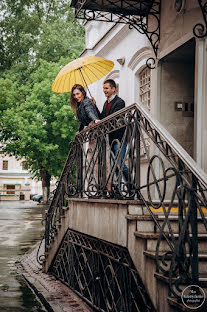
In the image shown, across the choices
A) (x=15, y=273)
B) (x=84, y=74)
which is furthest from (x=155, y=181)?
(x=15, y=273)

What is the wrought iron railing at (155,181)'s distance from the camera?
13.3ft

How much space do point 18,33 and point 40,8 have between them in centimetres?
335

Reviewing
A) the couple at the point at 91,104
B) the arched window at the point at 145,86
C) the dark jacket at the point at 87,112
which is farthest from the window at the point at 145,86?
the dark jacket at the point at 87,112

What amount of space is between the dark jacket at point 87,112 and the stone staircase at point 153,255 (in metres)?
2.66

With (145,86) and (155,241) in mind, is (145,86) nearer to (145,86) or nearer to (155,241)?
(145,86)

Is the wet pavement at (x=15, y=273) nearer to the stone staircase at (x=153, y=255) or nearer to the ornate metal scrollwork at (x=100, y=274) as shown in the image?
the ornate metal scrollwork at (x=100, y=274)

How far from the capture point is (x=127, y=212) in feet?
17.9

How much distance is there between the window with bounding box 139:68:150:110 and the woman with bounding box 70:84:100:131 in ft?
10.2

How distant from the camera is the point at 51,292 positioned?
8086 millimetres

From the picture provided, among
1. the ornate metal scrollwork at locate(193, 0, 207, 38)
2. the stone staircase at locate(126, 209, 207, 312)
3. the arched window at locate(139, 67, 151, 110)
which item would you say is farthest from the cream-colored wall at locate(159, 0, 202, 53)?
the stone staircase at locate(126, 209, 207, 312)

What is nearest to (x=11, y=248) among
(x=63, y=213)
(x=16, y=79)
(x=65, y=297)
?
(x=63, y=213)

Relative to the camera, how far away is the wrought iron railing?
13.3 feet

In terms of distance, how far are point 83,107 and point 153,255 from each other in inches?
155

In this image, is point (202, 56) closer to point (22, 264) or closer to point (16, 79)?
point (22, 264)
